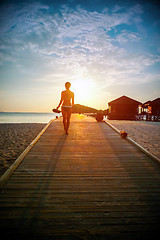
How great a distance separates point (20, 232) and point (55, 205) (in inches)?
25.0

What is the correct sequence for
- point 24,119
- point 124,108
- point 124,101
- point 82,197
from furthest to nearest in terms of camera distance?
point 24,119 → point 124,108 → point 124,101 → point 82,197

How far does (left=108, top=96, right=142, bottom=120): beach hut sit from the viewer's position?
29.1 metres

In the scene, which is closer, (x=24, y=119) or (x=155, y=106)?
(x=155, y=106)

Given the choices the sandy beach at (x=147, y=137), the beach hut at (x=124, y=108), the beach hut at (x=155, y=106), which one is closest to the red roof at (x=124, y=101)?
the beach hut at (x=124, y=108)

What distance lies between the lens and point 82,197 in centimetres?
249

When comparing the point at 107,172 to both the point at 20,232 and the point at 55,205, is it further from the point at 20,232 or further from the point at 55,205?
the point at 20,232

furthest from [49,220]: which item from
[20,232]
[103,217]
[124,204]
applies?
[124,204]

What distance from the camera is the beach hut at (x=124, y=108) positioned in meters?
29.1

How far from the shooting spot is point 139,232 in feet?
6.09

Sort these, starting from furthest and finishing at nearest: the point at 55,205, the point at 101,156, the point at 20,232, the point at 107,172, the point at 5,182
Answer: the point at 101,156, the point at 107,172, the point at 5,182, the point at 55,205, the point at 20,232

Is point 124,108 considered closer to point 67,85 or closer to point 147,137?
point 147,137

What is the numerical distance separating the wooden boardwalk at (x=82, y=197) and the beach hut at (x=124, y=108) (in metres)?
26.4

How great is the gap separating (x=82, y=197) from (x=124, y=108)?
96.8 ft

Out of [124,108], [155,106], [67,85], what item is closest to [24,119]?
[124,108]
